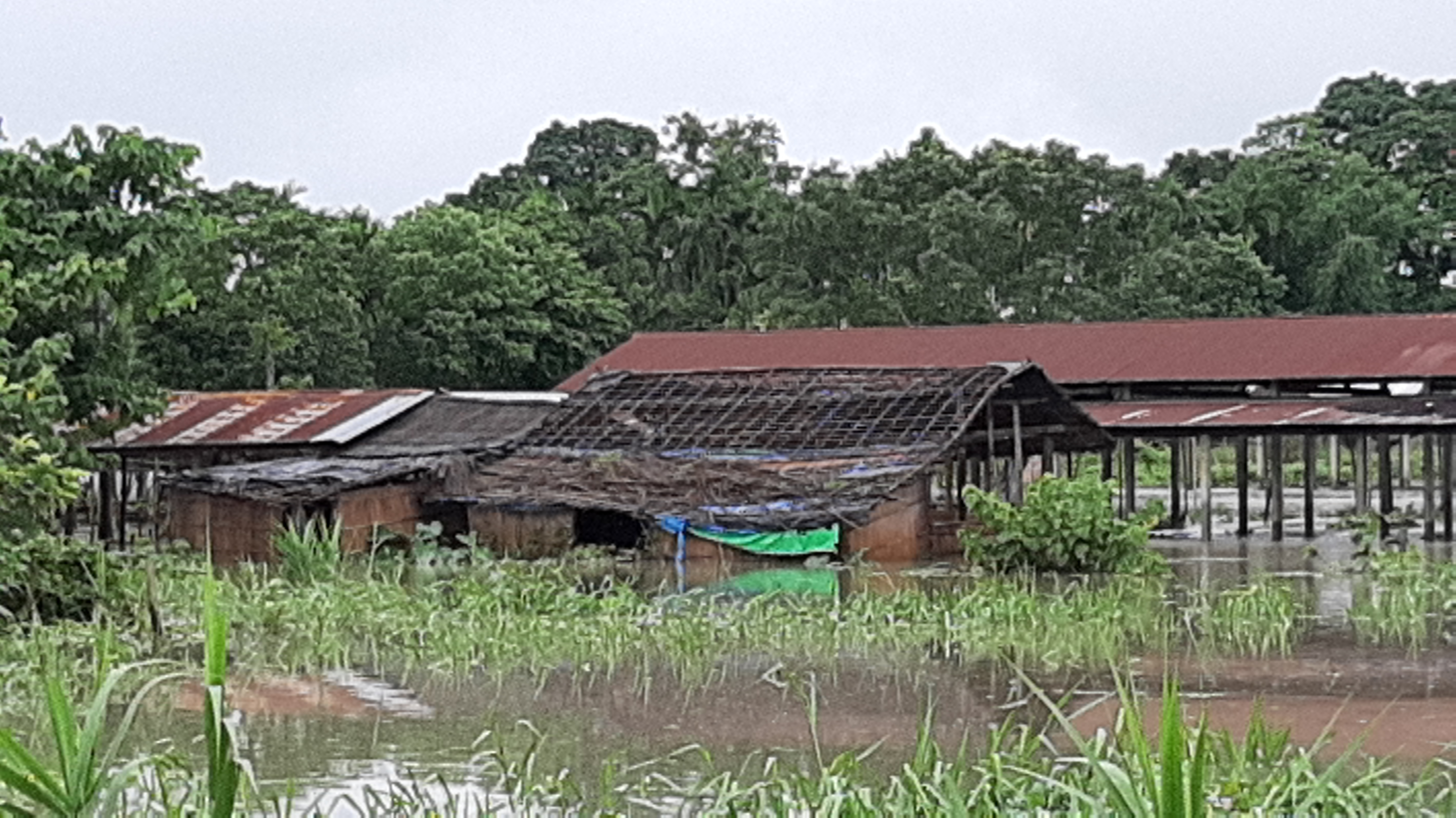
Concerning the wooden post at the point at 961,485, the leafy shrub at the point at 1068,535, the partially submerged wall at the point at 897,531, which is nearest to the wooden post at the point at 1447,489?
the wooden post at the point at 961,485

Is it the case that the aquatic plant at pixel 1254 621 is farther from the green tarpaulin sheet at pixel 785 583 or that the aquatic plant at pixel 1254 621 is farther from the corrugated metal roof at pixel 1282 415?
the corrugated metal roof at pixel 1282 415

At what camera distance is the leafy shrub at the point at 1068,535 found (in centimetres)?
2103

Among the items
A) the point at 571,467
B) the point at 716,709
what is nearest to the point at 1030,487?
the point at 571,467

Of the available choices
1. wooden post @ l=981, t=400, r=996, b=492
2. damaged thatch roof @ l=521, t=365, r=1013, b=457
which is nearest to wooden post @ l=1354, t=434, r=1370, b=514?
wooden post @ l=981, t=400, r=996, b=492

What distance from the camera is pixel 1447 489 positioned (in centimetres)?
2655

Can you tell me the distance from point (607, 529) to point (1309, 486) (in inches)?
391

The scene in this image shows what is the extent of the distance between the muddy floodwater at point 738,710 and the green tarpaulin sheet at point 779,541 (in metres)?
8.69

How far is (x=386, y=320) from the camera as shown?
133 feet

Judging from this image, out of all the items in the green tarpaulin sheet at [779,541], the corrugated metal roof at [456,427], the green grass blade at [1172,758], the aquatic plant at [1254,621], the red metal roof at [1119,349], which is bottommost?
the aquatic plant at [1254,621]

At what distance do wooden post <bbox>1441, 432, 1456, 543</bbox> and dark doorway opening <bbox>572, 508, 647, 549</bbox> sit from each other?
1016 cm

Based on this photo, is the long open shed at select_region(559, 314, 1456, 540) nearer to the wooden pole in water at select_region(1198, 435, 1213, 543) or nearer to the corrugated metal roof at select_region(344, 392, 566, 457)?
the wooden pole in water at select_region(1198, 435, 1213, 543)

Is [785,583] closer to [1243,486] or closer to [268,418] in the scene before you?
[1243,486]

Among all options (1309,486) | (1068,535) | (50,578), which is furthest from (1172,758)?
(1309,486)

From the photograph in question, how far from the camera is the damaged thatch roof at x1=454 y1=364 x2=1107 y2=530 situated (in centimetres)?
2406
